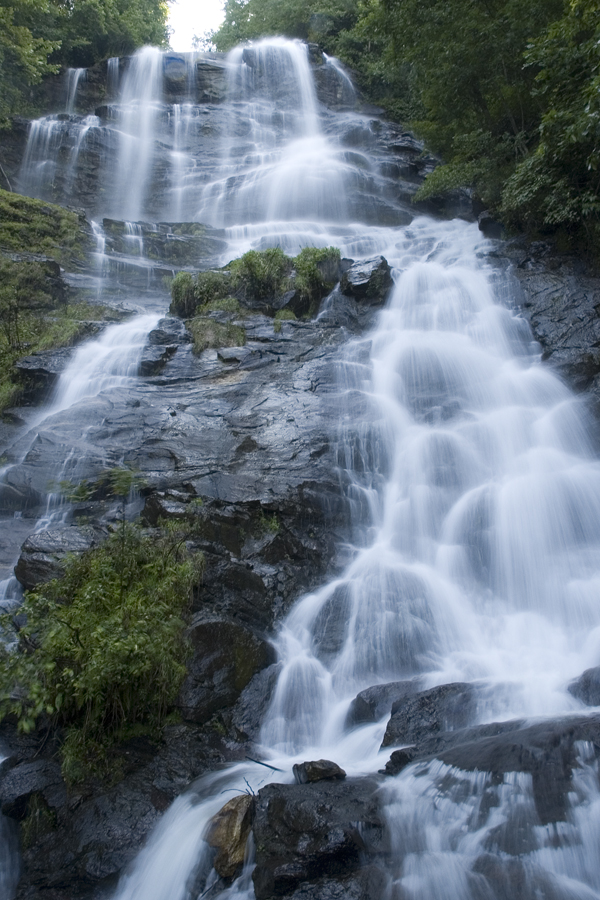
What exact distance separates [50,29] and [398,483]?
1089 inches

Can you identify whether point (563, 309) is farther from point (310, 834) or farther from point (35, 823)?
point (35, 823)

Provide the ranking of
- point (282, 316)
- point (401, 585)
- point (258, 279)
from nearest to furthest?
1. point (401, 585)
2. point (282, 316)
3. point (258, 279)

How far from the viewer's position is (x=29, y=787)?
488 cm

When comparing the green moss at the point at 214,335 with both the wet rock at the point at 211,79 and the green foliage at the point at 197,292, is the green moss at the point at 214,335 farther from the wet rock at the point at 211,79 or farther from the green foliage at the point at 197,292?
the wet rock at the point at 211,79

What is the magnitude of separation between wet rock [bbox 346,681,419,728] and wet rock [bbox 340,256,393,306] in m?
9.21

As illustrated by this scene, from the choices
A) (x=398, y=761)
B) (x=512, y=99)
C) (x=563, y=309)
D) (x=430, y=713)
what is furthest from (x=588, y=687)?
(x=512, y=99)

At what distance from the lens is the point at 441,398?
10438mm

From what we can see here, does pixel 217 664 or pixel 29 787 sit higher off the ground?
pixel 217 664

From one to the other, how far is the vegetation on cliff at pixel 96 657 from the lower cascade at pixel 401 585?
0.84 m

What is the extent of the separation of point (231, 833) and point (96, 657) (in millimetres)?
1668

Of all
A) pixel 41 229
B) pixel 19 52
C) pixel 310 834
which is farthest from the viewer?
pixel 19 52

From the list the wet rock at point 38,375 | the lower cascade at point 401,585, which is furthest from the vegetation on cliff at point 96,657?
the wet rock at point 38,375

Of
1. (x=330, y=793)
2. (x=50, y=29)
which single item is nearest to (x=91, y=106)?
(x=50, y=29)

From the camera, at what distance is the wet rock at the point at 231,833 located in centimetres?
411
